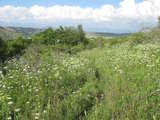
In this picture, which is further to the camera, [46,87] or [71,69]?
[71,69]

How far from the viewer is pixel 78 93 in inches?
184

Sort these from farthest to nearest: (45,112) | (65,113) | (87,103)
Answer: (87,103)
(65,113)
(45,112)

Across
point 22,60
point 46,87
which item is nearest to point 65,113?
point 46,87

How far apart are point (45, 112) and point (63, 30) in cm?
2741

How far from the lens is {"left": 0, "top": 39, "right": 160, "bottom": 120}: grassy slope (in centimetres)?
327

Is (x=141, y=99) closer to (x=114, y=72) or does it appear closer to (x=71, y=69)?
(x=114, y=72)

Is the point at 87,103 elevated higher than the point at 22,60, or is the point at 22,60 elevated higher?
the point at 22,60

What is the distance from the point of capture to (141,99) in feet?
11.0

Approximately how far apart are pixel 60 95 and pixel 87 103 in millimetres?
595

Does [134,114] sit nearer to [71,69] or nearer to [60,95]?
[60,95]

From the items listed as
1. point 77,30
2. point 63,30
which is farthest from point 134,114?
point 77,30

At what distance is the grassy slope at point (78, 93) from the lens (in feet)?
10.7

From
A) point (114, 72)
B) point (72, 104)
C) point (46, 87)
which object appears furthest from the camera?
point (114, 72)

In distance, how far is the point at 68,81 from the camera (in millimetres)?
5594
